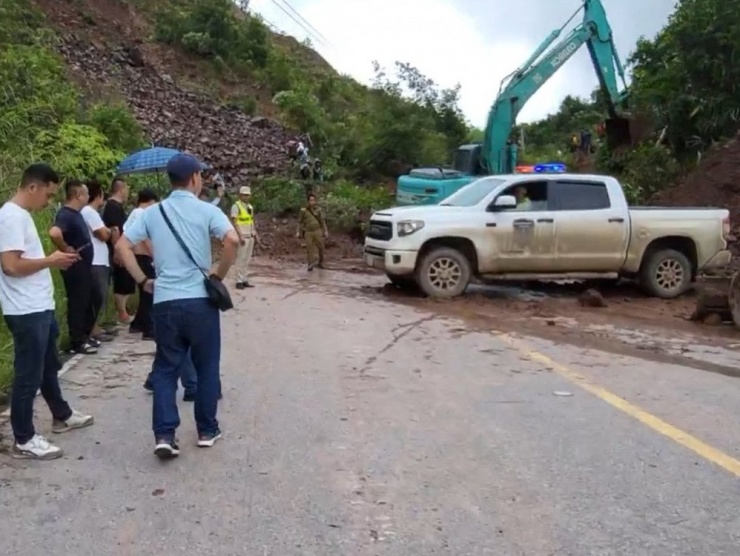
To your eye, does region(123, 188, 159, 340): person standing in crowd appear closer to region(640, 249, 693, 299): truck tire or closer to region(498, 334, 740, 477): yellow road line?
region(498, 334, 740, 477): yellow road line

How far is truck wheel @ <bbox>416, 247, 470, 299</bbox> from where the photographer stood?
47.2ft

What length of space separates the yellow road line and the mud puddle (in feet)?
4.62

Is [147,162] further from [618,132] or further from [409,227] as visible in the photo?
[618,132]

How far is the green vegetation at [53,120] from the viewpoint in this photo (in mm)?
21516

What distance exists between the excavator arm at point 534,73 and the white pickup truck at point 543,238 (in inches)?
270

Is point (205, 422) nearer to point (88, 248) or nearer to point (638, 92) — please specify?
point (88, 248)

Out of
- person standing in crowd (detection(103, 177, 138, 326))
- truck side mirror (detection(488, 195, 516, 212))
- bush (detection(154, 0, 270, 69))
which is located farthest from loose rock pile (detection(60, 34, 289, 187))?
person standing in crowd (detection(103, 177, 138, 326))

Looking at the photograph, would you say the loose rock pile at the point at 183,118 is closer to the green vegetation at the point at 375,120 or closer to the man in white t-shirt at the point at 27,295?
the green vegetation at the point at 375,120

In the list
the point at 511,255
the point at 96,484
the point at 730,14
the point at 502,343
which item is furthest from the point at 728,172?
the point at 96,484

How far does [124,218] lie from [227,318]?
77.1 inches

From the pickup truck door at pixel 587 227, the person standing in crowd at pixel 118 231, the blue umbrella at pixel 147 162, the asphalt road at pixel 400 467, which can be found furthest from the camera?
the blue umbrella at pixel 147 162

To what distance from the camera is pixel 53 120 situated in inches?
1001

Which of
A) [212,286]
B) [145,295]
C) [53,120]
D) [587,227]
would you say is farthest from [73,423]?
[53,120]

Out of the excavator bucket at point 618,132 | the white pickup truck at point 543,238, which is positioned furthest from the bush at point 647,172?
the white pickup truck at point 543,238
